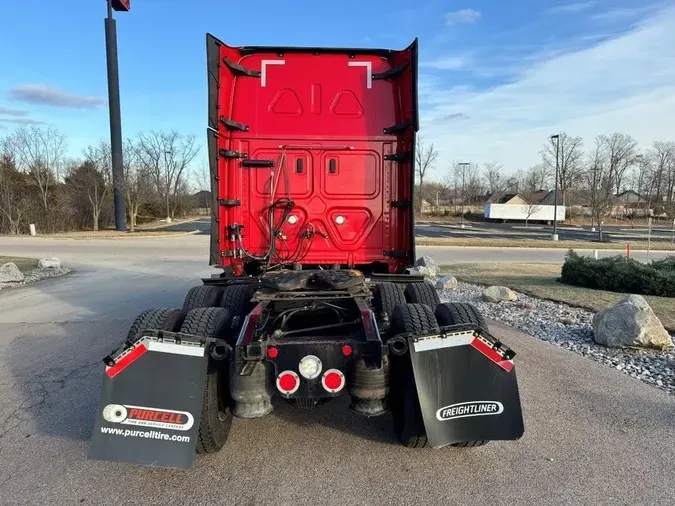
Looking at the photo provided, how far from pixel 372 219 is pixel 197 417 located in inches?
128

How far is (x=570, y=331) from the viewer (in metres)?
7.39

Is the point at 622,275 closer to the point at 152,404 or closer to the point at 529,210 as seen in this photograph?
the point at 152,404

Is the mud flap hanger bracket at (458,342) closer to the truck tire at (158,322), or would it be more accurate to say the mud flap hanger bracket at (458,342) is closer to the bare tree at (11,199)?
the truck tire at (158,322)

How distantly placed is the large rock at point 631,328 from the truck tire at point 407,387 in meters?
3.97

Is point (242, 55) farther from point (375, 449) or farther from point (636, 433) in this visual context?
point (636, 433)

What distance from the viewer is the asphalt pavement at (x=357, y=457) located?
10.1 ft

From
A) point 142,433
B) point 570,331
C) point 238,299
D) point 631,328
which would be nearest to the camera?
point 142,433

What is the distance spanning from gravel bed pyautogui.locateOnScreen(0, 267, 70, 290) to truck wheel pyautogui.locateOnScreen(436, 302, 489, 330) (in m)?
11.8

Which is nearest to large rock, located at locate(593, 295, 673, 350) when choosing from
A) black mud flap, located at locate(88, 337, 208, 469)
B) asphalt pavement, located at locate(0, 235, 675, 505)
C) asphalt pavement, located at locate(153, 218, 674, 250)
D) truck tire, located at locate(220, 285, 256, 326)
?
asphalt pavement, located at locate(0, 235, 675, 505)

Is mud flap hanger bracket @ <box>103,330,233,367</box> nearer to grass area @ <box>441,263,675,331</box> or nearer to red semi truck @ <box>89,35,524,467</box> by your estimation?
Answer: red semi truck @ <box>89,35,524,467</box>

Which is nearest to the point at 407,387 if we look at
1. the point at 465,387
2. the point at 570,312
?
the point at 465,387

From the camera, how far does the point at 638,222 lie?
67625 millimetres

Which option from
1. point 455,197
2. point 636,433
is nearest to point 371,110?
point 636,433

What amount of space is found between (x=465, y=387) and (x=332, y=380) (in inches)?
31.9
